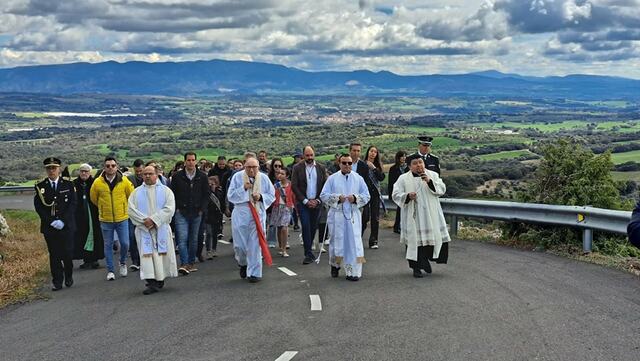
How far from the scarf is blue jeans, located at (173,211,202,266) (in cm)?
168

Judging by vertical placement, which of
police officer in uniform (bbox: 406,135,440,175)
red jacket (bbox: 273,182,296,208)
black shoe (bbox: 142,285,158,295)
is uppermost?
police officer in uniform (bbox: 406,135,440,175)

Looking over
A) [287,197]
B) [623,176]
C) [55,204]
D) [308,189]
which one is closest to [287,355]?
[55,204]

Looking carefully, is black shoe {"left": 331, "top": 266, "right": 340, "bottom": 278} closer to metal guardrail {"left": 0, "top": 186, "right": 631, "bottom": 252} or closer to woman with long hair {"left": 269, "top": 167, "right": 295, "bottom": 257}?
woman with long hair {"left": 269, "top": 167, "right": 295, "bottom": 257}

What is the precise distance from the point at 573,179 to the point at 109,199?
8.61 metres

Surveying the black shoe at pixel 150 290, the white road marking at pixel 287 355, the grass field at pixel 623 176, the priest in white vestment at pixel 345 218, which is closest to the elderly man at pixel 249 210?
the priest in white vestment at pixel 345 218

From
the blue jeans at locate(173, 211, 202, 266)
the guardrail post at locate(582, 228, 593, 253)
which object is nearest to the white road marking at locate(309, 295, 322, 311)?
the blue jeans at locate(173, 211, 202, 266)

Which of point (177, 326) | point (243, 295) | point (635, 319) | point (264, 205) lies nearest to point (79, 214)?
point (264, 205)

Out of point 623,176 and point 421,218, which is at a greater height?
point 421,218

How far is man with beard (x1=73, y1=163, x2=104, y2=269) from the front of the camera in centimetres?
1382

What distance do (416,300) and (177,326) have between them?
114 inches

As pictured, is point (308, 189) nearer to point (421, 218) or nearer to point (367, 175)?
point (367, 175)

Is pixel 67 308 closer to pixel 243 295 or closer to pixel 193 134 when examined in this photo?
pixel 243 295

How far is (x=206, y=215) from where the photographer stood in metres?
14.6

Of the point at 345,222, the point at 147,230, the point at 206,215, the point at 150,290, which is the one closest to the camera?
the point at 150,290
